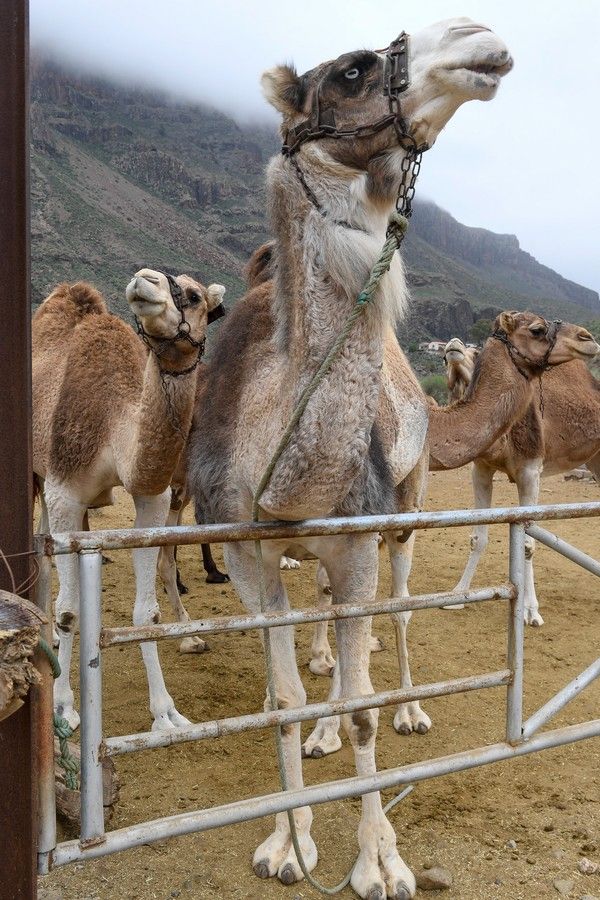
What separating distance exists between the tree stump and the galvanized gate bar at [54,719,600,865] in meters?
0.75

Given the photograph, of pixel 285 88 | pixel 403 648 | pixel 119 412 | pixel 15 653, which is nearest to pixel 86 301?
pixel 119 412

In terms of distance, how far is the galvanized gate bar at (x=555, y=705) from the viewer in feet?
8.64

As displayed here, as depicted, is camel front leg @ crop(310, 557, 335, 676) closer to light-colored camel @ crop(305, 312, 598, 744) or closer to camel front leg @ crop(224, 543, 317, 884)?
Answer: light-colored camel @ crop(305, 312, 598, 744)

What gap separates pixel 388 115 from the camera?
2338 mm

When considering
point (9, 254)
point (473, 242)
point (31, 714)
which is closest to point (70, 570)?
point (31, 714)

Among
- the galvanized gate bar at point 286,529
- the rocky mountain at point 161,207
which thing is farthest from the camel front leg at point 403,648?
the rocky mountain at point 161,207

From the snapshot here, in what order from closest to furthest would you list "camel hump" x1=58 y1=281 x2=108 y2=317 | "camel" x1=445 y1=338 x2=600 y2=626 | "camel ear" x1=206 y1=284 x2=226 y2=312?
"camel ear" x1=206 y1=284 x2=226 y2=312 < "camel hump" x1=58 y1=281 x2=108 y2=317 < "camel" x1=445 y1=338 x2=600 y2=626

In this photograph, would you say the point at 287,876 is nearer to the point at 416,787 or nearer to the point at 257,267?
the point at 416,787

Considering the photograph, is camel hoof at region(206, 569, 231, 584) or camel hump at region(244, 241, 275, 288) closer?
camel hump at region(244, 241, 275, 288)

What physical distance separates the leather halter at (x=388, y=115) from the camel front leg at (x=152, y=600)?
2.33 m

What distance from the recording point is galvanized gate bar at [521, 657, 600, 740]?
263 cm

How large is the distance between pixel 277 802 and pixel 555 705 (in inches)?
44.9

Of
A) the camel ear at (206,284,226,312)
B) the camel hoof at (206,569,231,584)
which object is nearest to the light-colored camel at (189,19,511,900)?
the camel ear at (206,284,226,312)

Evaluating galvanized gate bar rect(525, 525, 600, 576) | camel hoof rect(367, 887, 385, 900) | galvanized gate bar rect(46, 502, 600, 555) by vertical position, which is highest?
galvanized gate bar rect(46, 502, 600, 555)
